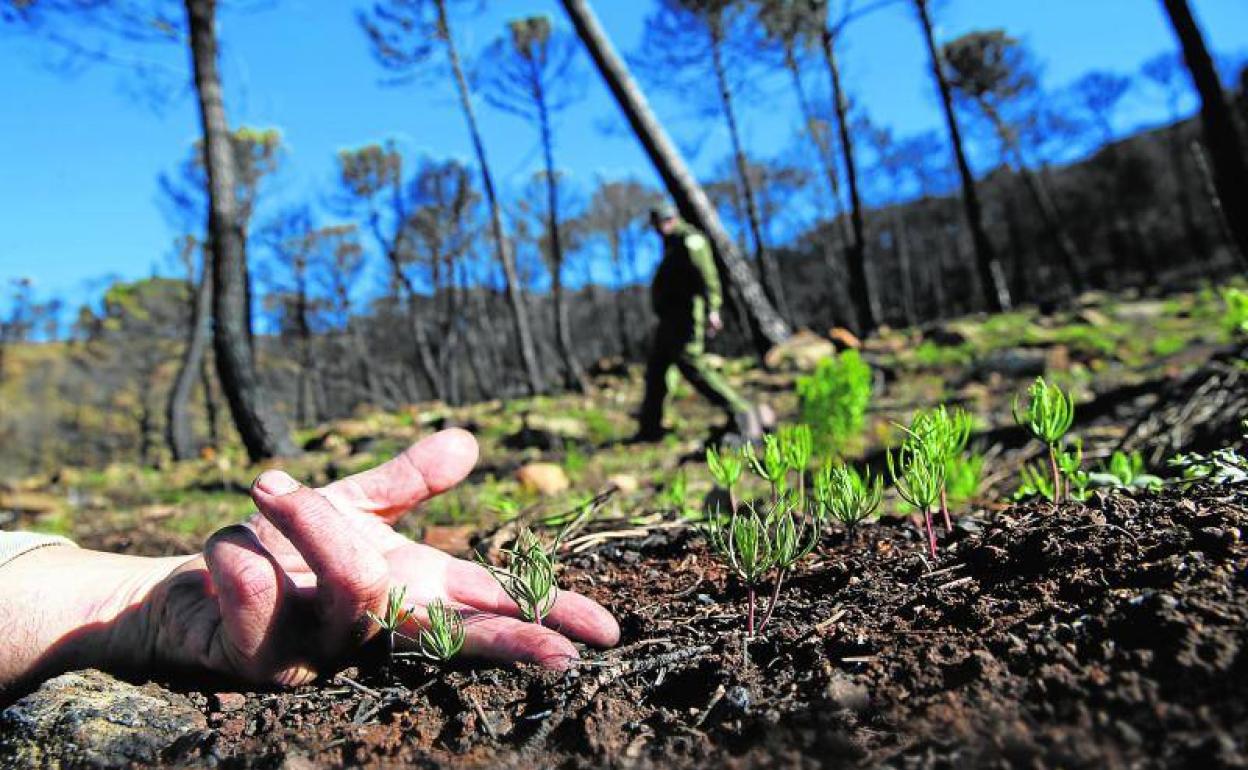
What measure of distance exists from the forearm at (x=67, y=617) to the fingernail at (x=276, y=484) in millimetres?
561

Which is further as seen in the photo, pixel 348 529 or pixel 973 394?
pixel 973 394

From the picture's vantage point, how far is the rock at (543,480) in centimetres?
421

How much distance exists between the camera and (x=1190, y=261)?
37812 mm

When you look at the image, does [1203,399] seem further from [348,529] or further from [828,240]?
[828,240]

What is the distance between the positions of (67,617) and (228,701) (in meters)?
0.55

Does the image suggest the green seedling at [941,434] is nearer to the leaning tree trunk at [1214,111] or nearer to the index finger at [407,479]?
the index finger at [407,479]

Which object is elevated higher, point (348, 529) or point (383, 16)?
point (383, 16)

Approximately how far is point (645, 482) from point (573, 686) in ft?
10.8

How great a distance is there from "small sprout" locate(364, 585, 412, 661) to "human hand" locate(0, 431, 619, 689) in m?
0.02

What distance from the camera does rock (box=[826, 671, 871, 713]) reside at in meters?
0.84

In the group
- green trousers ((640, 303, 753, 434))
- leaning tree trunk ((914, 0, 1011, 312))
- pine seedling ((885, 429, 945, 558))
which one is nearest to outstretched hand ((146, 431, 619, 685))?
pine seedling ((885, 429, 945, 558))

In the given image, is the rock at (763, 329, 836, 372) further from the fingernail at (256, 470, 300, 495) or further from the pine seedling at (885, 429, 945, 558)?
the fingernail at (256, 470, 300, 495)

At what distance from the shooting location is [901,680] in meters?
0.89

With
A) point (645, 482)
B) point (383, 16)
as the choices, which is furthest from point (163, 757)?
point (383, 16)
